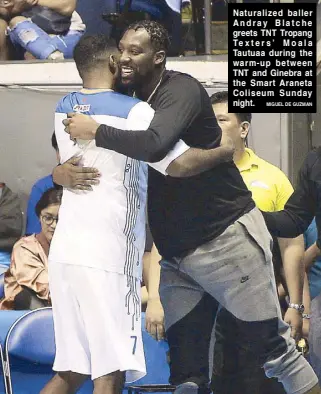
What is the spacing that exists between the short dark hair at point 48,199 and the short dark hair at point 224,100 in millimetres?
565

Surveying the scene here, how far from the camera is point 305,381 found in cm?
245

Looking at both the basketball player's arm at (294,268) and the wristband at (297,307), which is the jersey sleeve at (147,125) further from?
the wristband at (297,307)

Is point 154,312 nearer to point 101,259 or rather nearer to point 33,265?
point 101,259

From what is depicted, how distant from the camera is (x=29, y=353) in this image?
2.50m

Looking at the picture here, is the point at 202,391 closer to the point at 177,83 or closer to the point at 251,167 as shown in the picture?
the point at 251,167

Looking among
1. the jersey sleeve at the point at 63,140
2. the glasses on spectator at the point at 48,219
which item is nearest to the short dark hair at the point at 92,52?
the jersey sleeve at the point at 63,140

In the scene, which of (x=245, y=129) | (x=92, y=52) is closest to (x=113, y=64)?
(x=92, y=52)

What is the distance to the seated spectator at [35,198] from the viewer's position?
8.46ft

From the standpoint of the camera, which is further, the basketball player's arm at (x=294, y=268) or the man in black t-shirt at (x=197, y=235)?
the basketball player's arm at (x=294, y=268)

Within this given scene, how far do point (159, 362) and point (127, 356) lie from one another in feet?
0.36

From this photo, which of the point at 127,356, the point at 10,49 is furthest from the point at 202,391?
the point at 10,49

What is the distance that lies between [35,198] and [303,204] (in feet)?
2.84

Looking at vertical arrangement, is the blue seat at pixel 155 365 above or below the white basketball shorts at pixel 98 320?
below

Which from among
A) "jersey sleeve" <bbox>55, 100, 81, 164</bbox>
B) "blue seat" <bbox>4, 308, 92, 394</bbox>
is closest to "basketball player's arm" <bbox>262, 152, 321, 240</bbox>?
"jersey sleeve" <bbox>55, 100, 81, 164</bbox>
